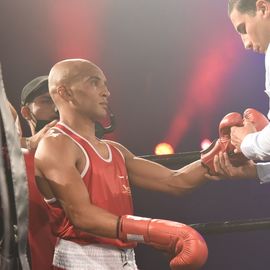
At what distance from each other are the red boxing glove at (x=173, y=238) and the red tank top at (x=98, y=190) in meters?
0.13

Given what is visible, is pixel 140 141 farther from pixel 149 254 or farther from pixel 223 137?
pixel 149 254

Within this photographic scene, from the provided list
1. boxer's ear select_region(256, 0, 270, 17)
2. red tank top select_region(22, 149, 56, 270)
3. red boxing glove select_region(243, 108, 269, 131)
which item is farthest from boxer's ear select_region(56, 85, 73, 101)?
boxer's ear select_region(256, 0, 270, 17)

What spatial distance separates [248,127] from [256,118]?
0.05 m

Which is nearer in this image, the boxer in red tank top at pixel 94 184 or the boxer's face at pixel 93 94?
the boxer in red tank top at pixel 94 184

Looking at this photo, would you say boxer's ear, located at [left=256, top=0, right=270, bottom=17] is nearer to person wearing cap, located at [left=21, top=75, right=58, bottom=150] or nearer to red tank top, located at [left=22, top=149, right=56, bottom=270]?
person wearing cap, located at [left=21, top=75, right=58, bottom=150]

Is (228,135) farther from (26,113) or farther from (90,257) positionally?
(26,113)

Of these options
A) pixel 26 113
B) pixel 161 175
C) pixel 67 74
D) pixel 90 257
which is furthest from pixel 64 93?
pixel 90 257

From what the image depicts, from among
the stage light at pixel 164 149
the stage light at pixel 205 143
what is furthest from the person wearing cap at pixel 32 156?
the stage light at pixel 205 143

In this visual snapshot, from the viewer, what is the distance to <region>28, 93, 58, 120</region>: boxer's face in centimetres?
162

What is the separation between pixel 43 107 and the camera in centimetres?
164

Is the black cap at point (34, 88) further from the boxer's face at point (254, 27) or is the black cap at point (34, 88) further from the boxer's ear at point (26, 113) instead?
the boxer's face at point (254, 27)

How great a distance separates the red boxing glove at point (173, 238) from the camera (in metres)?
1.26

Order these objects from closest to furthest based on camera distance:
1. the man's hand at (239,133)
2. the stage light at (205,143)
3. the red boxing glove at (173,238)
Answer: the red boxing glove at (173,238) < the man's hand at (239,133) < the stage light at (205,143)

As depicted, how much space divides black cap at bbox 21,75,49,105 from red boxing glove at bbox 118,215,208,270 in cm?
57
